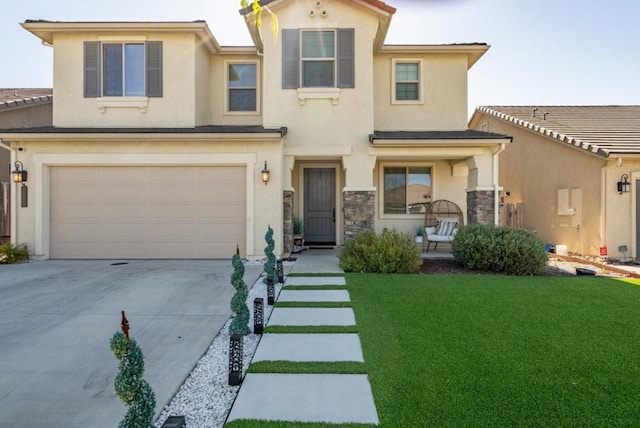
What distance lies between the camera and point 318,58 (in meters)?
10.7

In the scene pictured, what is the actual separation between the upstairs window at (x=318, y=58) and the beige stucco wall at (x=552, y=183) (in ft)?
23.5

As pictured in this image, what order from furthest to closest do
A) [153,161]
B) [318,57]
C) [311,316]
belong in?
[318,57]
[153,161]
[311,316]

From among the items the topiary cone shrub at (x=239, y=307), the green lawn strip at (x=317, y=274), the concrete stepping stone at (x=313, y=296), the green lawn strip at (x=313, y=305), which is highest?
the topiary cone shrub at (x=239, y=307)

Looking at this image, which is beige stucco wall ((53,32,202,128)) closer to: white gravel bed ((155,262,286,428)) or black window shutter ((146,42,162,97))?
black window shutter ((146,42,162,97))

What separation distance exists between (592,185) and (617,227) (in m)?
1.30

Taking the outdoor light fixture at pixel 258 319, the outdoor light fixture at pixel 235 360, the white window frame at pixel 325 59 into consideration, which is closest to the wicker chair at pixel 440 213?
the white window frame at pixel 325 59

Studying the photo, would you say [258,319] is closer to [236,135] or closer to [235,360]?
[235,360]

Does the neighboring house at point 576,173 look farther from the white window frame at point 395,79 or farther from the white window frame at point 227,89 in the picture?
the white window frame at point 227,89

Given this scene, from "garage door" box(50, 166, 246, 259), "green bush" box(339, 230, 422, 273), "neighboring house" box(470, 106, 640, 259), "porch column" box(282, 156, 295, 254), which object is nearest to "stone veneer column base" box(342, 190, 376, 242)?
"porch column" box(282, 156, 295, 254)

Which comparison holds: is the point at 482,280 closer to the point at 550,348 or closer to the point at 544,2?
the point at 550,348

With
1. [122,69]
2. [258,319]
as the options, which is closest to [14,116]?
[122,69]

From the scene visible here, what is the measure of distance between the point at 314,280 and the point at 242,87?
24.7ft

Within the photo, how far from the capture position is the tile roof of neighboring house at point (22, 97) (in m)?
13.4

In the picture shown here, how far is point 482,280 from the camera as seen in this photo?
7.47 m
